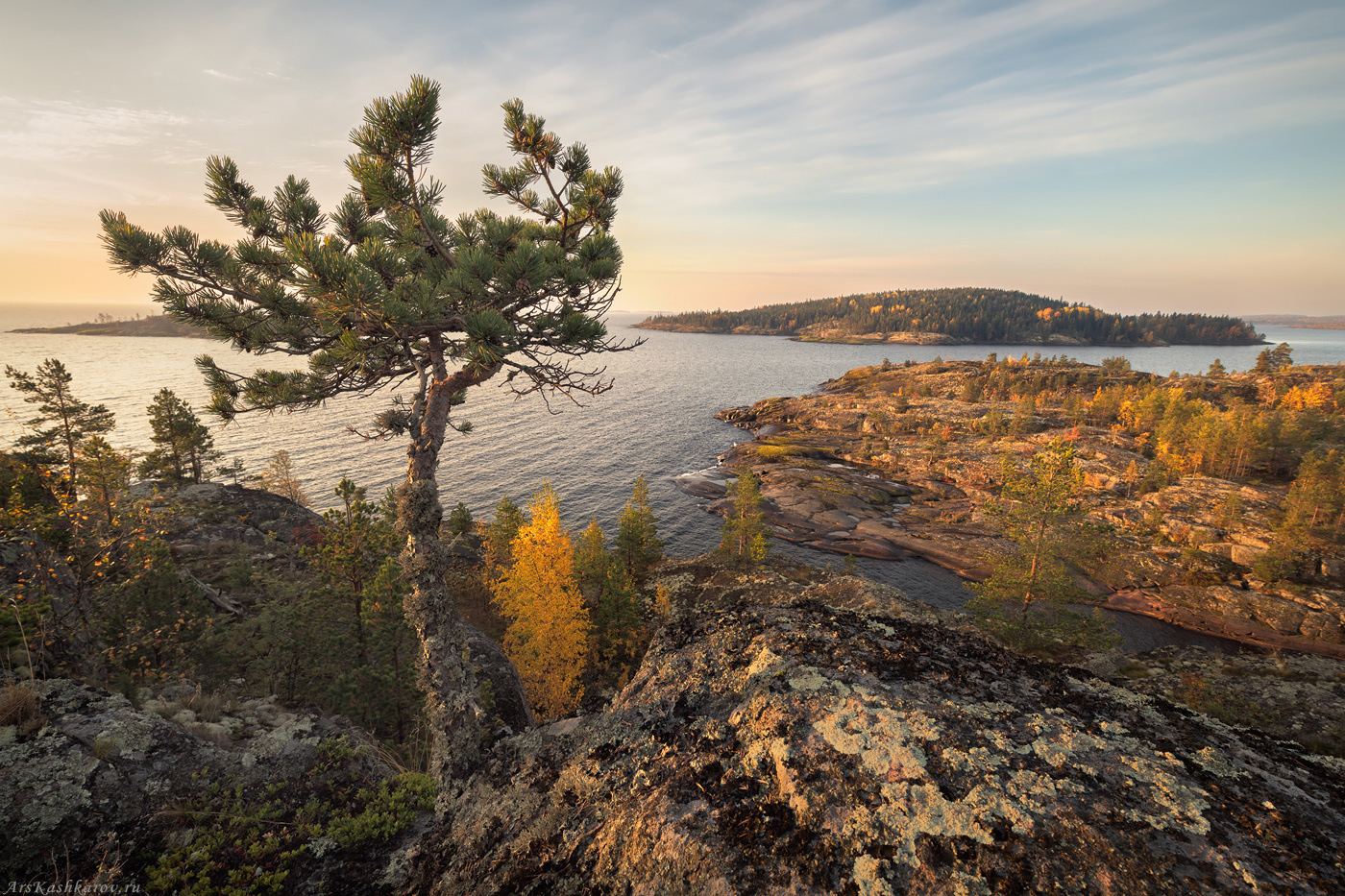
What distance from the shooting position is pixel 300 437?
213 ft

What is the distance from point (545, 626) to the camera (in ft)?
66.7

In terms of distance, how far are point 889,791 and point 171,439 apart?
48.2 meters

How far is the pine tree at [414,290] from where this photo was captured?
598 centimetres

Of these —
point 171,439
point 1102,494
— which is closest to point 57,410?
point 171,439

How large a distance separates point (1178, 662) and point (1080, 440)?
50.4 m

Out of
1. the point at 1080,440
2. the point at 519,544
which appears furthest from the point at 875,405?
the point at 519,544

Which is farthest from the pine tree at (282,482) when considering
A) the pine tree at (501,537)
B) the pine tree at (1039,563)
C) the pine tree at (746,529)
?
the pine tree at (1039,563)

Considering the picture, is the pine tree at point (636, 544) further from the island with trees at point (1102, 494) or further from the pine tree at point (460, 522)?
the island with trees at point (1102, 494)

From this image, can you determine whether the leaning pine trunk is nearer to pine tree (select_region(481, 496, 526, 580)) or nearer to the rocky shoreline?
pine tree (select_region(481, 496, 526, 580))

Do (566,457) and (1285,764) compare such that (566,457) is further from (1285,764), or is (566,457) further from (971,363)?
(971,363)

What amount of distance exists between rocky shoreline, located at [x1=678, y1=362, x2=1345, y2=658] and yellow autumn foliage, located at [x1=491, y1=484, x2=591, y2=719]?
20.5m

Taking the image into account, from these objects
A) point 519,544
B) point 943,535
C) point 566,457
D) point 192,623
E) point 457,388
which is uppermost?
point 457,388

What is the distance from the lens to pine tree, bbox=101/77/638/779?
5984 millimetres

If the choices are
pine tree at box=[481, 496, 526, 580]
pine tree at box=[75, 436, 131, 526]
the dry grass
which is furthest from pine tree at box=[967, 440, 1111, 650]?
pine tree at box=[75, 436, 131, 526]
